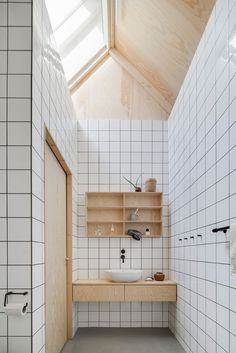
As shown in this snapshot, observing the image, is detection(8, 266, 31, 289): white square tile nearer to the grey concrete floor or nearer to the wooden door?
the wooden door

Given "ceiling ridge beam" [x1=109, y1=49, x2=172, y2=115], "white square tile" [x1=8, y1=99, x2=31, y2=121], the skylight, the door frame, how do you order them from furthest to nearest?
1. "ceiling ridge beam" [x1=109, y1=49, x2=172, y2=115]
2. the door frame
3. the skylight
4. "white square tile" [x1=8, y1=99, x2=31, y2=121]

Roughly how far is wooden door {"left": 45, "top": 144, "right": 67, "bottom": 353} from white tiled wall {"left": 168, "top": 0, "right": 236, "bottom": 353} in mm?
1217

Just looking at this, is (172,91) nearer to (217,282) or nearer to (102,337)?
(217,282)

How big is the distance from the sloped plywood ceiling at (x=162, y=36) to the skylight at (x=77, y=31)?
9.5 inches

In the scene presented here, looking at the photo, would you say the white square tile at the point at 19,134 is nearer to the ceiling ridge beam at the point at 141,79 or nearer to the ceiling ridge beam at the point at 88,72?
the ceiling ridge beam at the point at 88,72

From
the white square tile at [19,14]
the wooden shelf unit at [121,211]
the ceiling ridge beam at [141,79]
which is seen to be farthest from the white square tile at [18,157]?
the ceiling ridge beam at [141,79]

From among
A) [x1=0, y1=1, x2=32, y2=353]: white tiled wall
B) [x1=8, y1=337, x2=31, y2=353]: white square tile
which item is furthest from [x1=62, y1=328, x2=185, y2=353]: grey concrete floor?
[x1=0, y1=1, x2=32, y2=353]: white tiled wall

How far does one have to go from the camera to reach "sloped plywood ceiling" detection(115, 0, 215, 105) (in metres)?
3.21

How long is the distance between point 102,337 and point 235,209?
277 cm

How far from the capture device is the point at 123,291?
4.48 m

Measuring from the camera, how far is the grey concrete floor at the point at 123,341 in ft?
12.9

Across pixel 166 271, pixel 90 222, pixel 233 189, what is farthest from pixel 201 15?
pixel 166 271

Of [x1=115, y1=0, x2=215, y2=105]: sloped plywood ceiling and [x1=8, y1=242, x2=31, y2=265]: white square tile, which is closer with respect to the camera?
[x1=8, y1=242, x2=31, y2=265]: white square tile

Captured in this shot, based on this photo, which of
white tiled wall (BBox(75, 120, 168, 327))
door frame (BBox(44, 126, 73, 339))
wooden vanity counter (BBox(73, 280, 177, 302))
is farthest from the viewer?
white tiled wall (BBox(75, 120, 168, 327))
